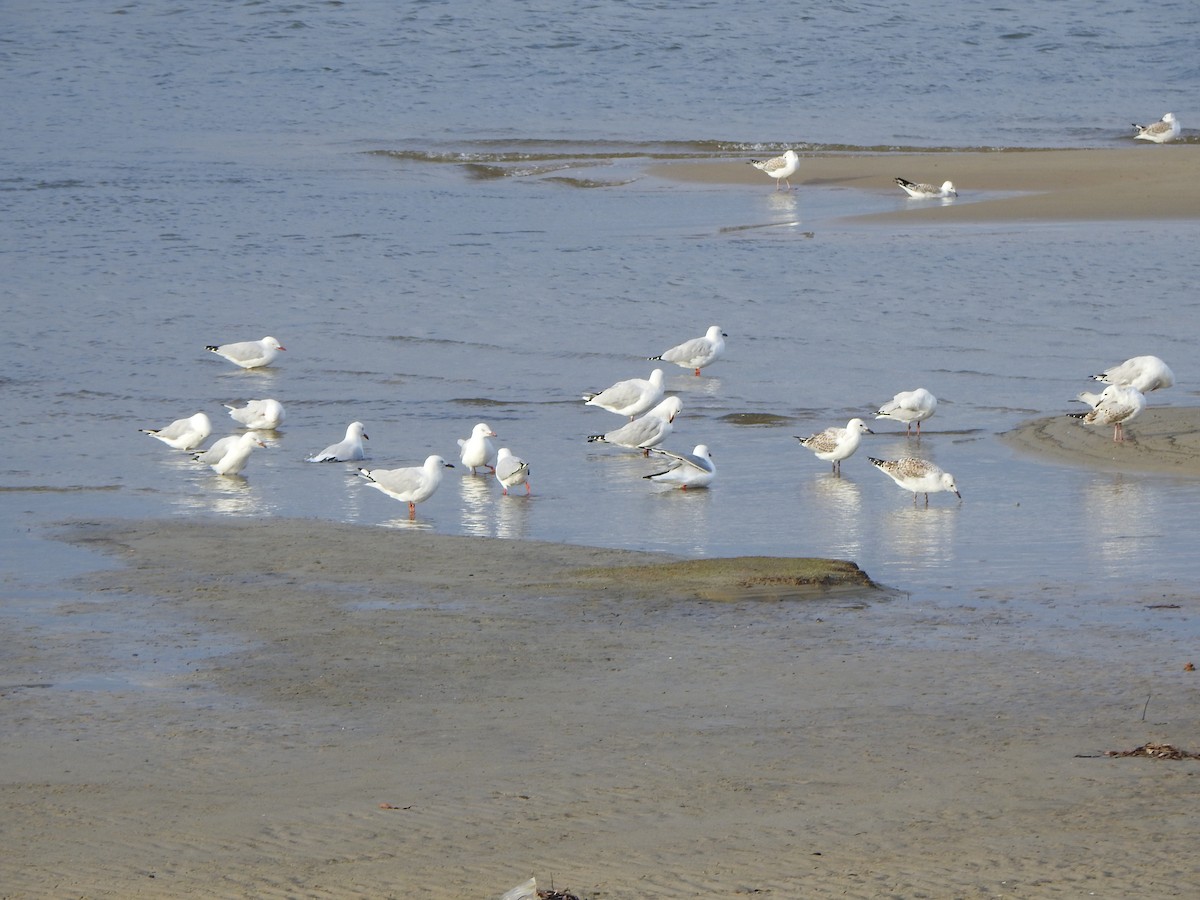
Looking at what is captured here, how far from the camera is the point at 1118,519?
9.18 metres

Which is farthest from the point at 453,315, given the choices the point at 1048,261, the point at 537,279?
the point at 1048,261

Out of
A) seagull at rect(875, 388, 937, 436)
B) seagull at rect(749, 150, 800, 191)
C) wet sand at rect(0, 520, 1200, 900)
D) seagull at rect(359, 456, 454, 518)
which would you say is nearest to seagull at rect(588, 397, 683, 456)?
seagull at rect(875, 388, 937, 436)

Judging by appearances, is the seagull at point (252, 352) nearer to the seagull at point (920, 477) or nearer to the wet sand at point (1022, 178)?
the seagull at point (920, 477)

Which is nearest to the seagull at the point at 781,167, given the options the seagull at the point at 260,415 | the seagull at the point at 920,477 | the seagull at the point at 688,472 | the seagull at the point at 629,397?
the seagull at the point at 629,397

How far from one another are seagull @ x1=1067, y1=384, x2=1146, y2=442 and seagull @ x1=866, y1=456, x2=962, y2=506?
171cm

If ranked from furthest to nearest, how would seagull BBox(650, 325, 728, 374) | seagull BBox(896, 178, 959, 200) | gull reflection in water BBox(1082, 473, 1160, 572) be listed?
seagull BBox(896, 178, 959, 200) < seagull BBox(650, 325, 728, 374) < gull reflection in water BBox(1082, 473, 1160, 572)

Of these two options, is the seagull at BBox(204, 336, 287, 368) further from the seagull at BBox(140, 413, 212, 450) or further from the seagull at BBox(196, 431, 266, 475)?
the seagull at BBox(196, 431, 266, 475)

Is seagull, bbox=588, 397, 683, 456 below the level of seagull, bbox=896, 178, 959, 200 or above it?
above

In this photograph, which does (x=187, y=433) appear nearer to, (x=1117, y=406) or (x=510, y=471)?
(x=510, y=471)

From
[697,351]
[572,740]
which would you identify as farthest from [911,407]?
[572,740]

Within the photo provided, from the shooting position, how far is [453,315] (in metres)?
17.0

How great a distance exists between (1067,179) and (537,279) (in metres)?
9.72

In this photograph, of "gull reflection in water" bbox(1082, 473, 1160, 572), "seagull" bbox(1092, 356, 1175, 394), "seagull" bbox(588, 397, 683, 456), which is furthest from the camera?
"seagull" bbox(1092, 356, 1175, 394)

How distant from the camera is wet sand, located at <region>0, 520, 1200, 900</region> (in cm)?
468
